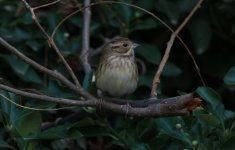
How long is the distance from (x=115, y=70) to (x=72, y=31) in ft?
2.58

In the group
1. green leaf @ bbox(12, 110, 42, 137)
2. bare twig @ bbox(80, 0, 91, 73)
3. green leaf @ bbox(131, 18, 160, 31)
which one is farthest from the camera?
green leaf @ bbox(131, 18, 160, 31)

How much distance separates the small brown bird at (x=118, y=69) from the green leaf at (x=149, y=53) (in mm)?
237

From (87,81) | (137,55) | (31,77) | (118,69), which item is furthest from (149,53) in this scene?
(87,81)

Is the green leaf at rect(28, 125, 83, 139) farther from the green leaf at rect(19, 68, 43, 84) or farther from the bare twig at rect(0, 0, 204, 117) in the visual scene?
the green leaf at rect(19, 68, 43, 84)

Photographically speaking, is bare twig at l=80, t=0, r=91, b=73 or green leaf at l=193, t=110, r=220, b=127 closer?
green leaf at l=193, t=110, r=220, b=127

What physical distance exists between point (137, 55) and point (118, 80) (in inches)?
23.9

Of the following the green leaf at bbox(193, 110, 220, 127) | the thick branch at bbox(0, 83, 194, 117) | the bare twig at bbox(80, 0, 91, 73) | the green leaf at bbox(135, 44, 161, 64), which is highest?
the thick branch at bbox(0, 83, 194, 117)

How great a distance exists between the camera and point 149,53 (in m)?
4.44

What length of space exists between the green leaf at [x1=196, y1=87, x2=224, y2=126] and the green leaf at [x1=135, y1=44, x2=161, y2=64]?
1183 millimetres

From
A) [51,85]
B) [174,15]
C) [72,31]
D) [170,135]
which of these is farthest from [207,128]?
[72,31]

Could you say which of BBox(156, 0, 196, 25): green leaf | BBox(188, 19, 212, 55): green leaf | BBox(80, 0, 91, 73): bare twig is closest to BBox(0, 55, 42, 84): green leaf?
BBox(80, 0, 91, 73): bare twig

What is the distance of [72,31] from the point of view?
→ 4.71 m

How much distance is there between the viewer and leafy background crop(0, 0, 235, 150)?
3.54m

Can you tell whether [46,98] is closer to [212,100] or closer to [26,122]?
[26,122]
